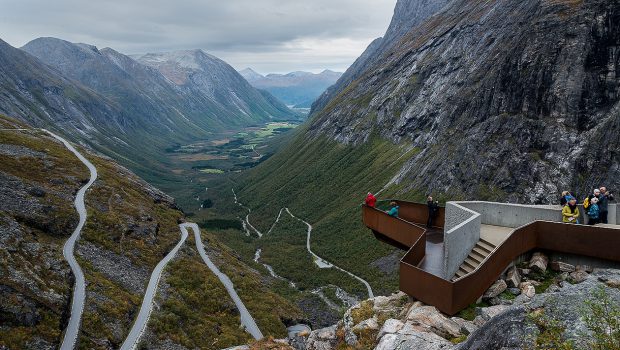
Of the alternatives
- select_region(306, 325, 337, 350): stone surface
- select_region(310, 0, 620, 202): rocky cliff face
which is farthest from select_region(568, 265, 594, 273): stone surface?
select_region(310, 0, 620, 202): rocky cliff face

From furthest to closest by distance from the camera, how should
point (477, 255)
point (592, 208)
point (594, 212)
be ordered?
→ point (592, 208) → point (594, 212) → point (477, 255)

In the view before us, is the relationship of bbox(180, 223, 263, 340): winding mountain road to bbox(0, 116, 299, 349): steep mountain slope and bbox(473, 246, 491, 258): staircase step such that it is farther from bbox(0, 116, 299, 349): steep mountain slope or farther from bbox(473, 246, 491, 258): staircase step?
bbox(473, 246, 491, 258): staircase step

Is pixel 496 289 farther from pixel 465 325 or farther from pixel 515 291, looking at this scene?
pixel 465 325

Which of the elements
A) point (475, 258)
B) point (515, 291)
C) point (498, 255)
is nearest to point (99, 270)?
point (475, 258)

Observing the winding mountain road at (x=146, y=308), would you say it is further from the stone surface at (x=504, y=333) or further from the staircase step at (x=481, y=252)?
the stone surface at (x=504, y=333)

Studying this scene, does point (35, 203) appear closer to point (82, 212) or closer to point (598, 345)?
point (82, 212)

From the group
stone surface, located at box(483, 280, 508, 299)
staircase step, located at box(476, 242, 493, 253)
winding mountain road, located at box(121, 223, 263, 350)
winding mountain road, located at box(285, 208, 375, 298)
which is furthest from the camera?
winding mountain road, located at box(285, 208, 375, 298)
